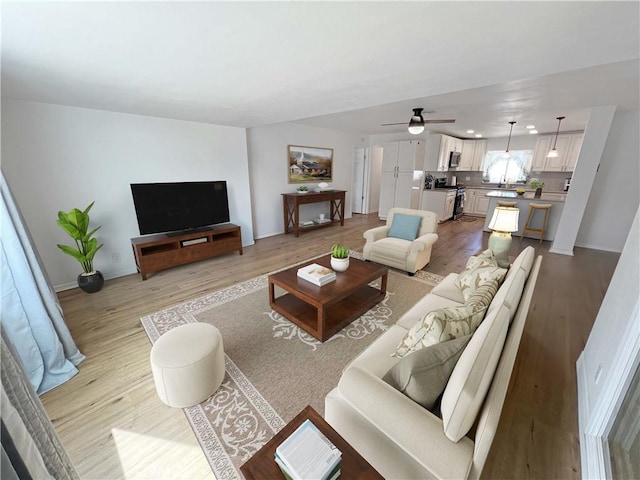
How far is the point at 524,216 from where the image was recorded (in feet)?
17.3

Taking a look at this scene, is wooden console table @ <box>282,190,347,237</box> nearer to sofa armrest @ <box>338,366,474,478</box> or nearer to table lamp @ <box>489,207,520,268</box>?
table lamp @ <box>489,207,520,268</box>

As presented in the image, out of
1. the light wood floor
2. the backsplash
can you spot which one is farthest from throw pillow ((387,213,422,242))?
the backsplash

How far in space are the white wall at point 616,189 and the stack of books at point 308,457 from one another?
631 centimetres

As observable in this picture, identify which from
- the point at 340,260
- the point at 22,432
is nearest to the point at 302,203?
the point at 340,260

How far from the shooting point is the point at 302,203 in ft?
17.6

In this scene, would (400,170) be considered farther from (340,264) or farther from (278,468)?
(278,468)

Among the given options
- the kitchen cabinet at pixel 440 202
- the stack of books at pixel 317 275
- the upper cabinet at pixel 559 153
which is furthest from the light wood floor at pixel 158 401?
the upper cabinet at pixel 559 153

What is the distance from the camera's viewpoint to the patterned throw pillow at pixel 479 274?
1.91 metres

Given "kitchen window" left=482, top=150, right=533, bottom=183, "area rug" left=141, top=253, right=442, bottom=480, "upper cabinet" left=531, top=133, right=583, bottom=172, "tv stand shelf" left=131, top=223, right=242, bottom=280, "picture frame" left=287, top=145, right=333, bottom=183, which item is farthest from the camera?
"kitchen window" left=482, top=150, right=533, bottom=183

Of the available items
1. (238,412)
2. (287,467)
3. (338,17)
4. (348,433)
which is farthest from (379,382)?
(338,17)

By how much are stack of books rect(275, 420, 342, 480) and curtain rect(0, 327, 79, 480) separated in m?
0.64

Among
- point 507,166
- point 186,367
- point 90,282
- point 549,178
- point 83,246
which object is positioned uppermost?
point 507,166

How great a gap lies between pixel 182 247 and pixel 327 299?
253cm

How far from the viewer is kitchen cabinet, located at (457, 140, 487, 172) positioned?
23.8 feet
